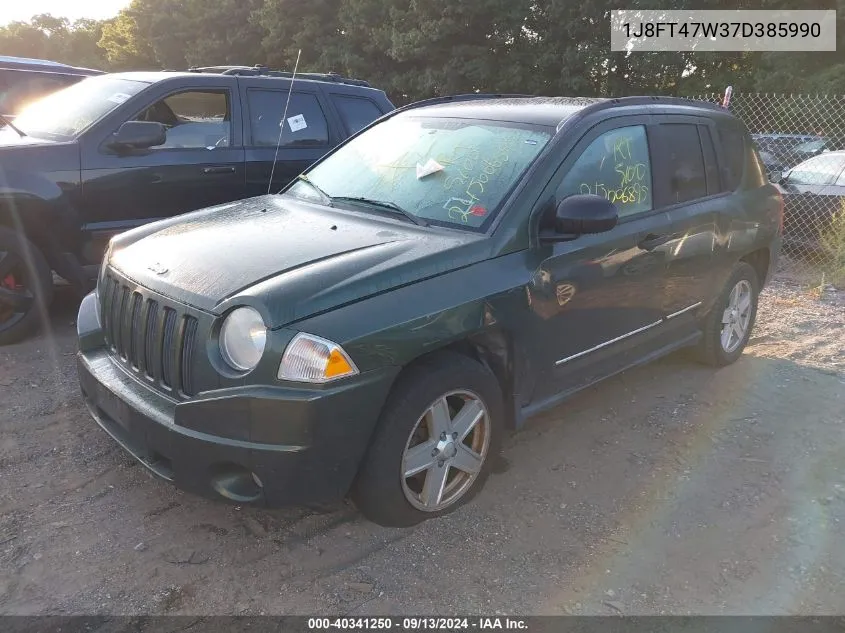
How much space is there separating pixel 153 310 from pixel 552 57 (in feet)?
65.7

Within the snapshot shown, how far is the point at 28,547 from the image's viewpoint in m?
2.85

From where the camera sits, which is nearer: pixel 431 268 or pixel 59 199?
pixel 431 268

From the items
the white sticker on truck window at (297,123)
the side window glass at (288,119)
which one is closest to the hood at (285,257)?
the side window glass at (288,119)

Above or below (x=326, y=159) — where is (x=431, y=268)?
below

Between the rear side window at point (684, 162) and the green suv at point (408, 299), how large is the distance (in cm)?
2

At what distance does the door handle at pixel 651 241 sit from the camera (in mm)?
3821

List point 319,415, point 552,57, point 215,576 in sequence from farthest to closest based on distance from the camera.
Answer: point 552,57, point 215,576, point 319,415

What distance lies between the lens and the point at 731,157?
15.6 feet

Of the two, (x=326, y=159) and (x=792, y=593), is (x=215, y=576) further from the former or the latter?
(x=326, y=159)

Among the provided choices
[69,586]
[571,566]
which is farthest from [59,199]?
[571,566]

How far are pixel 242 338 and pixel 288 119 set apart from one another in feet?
12.9

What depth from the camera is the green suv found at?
8.56 ft

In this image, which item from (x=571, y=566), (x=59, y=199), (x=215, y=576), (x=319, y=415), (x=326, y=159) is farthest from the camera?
(x=59, y=199)

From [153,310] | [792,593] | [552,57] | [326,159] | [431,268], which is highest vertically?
[552,57]
